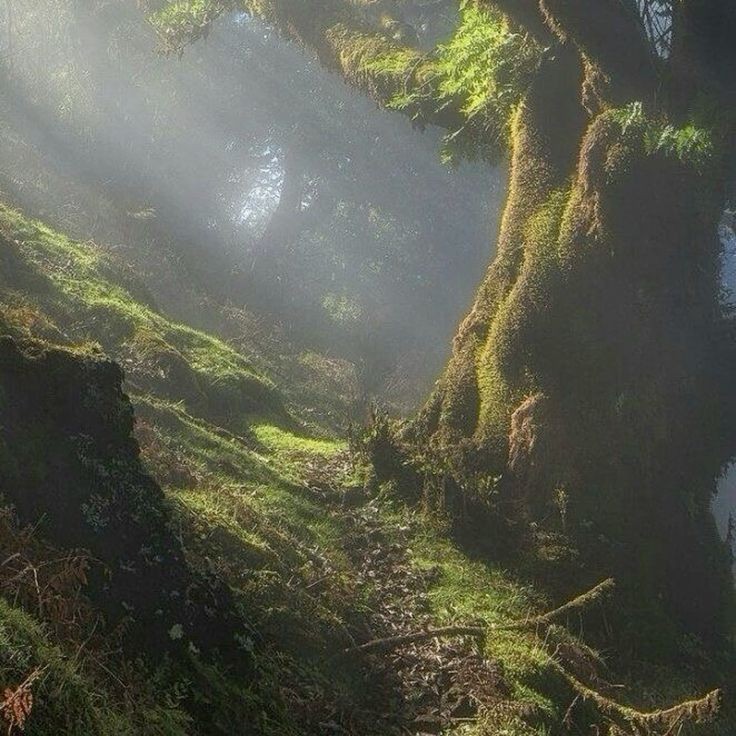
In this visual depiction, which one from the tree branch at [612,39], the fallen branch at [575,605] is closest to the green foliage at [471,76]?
the tree branch at [612,39]

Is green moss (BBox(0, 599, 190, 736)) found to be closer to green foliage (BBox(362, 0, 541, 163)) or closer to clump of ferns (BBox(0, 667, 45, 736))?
clump of ferns (BBox(0, 667, 45, 736))

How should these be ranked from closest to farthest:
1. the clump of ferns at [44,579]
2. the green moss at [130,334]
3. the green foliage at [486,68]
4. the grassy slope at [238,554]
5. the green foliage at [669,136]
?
the grassy slope at [238,554], the clump of ferns at [44,579], the green foliage at [669,136], the green foliage at [486,68], the green moss at [130,334]

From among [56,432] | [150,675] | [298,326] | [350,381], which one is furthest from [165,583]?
[298,326]

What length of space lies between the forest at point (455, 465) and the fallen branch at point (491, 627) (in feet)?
0.08

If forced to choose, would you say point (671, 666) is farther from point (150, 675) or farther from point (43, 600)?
point (43, 600)

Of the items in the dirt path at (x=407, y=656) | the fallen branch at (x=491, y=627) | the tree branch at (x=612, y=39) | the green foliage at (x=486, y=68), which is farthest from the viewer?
the green foliage at (x=486, y=68)

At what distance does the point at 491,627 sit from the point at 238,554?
2.28 meters

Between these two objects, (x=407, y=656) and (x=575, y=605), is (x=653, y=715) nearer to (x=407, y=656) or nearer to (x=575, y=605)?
(x=575, y=605)

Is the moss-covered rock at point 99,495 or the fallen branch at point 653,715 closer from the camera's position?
the moss-covered rock at point 99,495

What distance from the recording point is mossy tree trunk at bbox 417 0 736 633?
713cm

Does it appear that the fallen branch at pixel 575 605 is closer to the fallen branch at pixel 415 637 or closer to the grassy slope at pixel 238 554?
the grassy slope at pixel 238 554

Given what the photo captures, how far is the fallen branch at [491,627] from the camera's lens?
537 cm

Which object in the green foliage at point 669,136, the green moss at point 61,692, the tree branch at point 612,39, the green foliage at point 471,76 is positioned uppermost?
the tree branch at point 612,39

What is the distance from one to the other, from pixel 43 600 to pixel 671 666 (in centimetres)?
555
